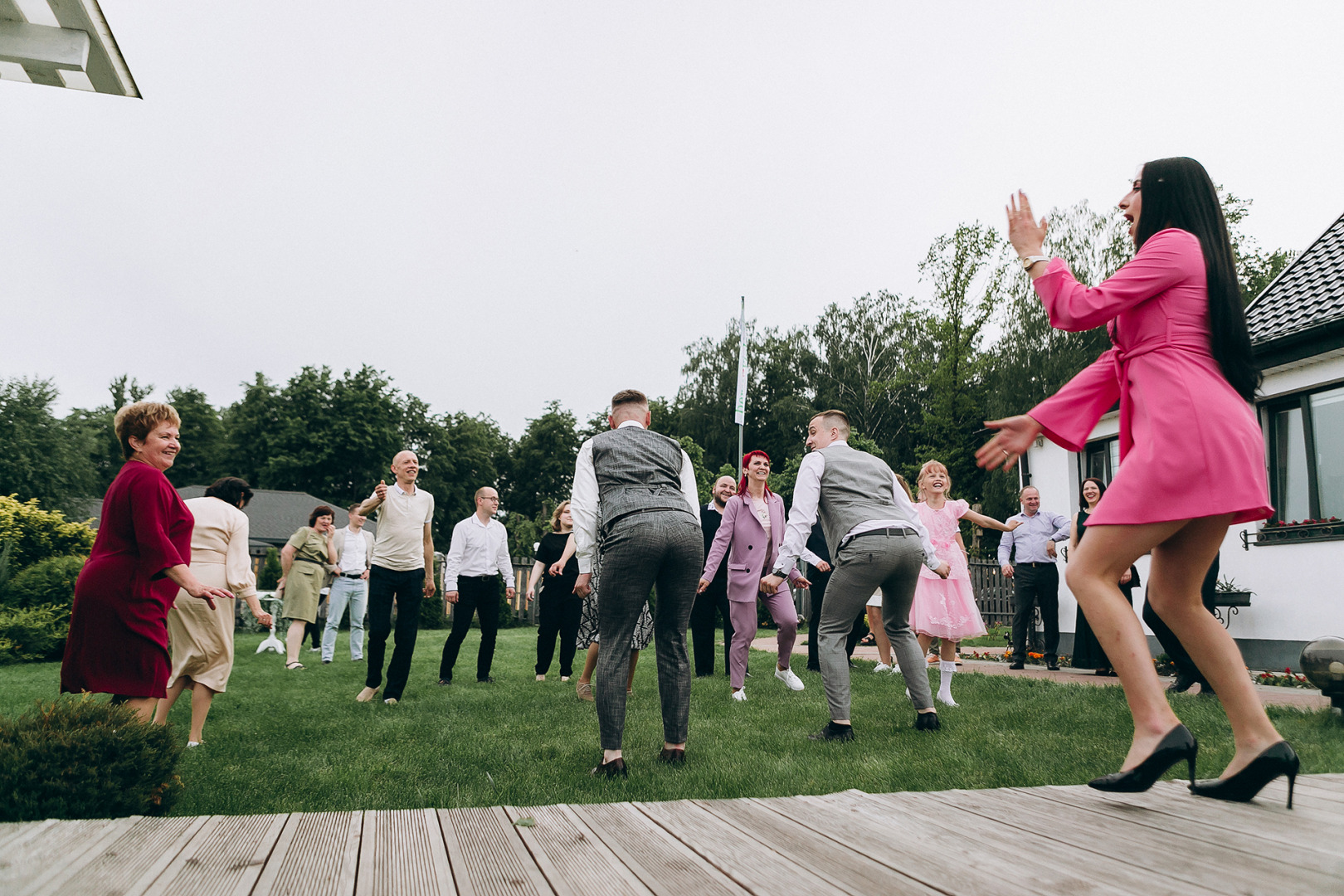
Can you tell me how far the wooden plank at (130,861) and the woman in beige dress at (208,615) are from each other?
103 inches

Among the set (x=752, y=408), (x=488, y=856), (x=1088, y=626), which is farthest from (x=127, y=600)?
(x=752, y=408)

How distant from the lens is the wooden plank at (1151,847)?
1929 mm

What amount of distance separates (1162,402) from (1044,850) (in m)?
1.49

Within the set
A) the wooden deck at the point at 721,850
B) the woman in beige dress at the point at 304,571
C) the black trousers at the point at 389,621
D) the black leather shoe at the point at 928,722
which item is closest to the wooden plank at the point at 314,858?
the wooden deck at the point at 721,850

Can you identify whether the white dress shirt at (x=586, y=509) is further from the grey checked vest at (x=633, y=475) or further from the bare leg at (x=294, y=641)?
the bare leg at (x=294, y=641)

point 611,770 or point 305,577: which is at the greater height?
point 305,577

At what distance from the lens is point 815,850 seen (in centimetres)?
229

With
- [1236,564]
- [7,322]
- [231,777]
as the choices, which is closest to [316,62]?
[7,322]

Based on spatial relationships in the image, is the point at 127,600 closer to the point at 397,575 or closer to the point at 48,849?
the point at 48,849

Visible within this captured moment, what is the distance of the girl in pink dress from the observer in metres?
7.38

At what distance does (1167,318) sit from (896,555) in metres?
2.71

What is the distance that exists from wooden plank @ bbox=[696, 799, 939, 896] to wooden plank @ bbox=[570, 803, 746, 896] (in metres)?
0.25

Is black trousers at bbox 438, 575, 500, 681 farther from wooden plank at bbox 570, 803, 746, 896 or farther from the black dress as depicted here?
the black dress

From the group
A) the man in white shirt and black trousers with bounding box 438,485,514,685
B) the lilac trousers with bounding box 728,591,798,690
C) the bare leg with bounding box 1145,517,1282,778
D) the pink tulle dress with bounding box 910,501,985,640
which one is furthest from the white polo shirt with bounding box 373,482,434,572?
the bare leg with bounding box 1145,517,1282,778
